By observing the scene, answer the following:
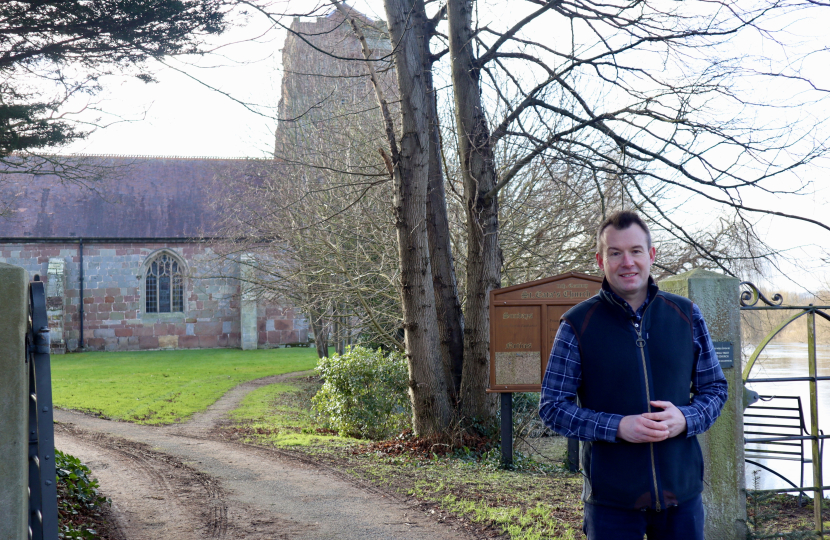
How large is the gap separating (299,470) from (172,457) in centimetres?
192

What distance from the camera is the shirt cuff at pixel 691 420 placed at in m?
2.39

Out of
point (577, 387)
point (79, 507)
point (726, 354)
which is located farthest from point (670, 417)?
point (79, 507)

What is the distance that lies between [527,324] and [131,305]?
81.1ft

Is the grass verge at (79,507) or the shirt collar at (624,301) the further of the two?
the grass verge at (79,507)

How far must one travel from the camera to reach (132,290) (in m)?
27.9

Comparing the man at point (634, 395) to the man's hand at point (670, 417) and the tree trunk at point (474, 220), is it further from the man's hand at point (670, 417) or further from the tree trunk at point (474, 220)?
the tree trunk at point (474, 220)

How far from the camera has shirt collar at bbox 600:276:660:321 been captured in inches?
99.3

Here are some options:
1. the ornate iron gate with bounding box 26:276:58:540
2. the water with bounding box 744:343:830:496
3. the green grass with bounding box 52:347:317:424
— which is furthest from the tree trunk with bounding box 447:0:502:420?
the green grass with bounding box 52:347:317:424

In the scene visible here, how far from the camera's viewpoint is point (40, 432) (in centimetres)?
265

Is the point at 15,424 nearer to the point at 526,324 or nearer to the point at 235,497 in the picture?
the point at 235,497

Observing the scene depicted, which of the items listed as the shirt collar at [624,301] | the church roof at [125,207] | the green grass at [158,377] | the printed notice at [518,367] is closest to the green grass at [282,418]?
the green grass at [158,377]

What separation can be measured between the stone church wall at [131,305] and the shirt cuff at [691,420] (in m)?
25.0

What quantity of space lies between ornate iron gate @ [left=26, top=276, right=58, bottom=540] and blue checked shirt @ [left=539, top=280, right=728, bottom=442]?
2021mm

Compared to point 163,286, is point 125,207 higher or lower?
higher
